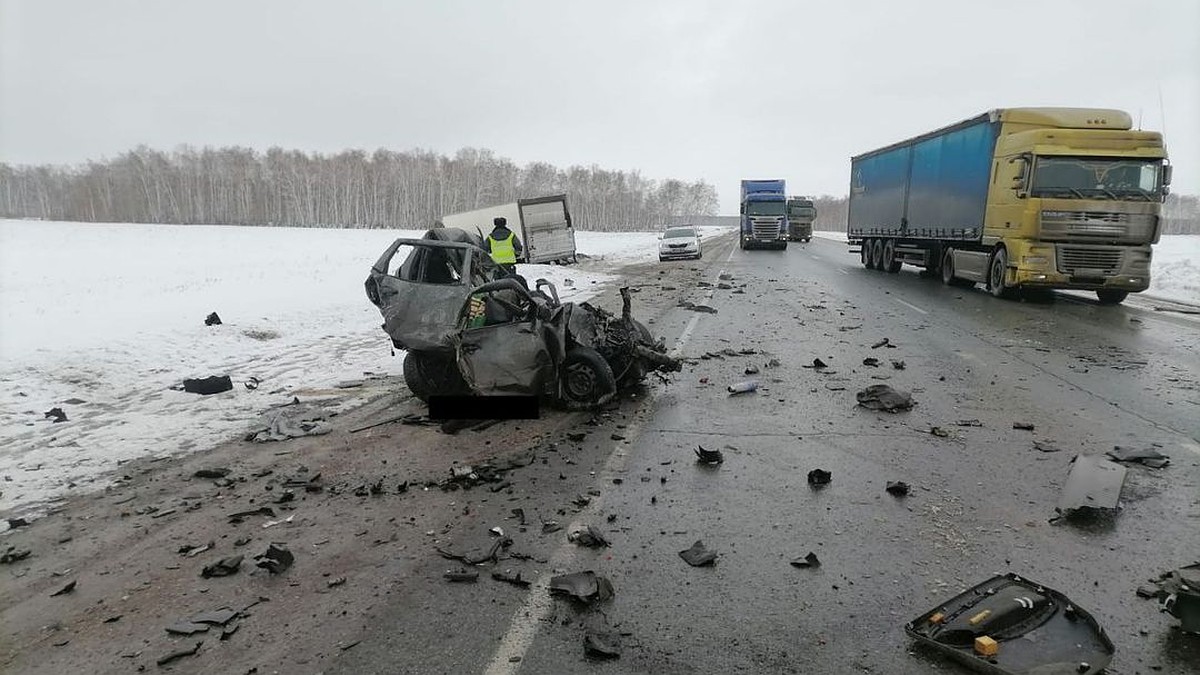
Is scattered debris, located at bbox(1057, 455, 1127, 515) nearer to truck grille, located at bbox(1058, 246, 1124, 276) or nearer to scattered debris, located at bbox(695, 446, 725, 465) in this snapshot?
scattered debris, located at bbox(695, 446, 725, 465)

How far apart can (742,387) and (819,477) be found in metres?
2.57

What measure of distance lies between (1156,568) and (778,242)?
3517cm

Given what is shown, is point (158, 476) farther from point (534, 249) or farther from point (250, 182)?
point (250, 182)

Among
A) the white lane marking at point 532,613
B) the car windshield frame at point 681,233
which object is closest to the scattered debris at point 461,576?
the white lane marking at point 532,613

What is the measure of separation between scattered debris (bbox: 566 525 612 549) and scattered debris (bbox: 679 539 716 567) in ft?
1.48

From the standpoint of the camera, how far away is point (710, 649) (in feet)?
8.92

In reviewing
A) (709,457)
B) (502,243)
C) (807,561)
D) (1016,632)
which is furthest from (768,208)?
(1016,632)

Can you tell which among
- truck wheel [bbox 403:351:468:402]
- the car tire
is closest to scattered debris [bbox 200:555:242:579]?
truck wheel [bbox 403:351:468:402]

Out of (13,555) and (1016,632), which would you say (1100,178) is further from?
(13,555)

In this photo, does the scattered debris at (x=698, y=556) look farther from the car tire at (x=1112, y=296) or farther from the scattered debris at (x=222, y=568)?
the car tire at (x=1112, y=296)

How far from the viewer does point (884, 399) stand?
6.44 meters

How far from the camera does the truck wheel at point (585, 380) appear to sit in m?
6.30

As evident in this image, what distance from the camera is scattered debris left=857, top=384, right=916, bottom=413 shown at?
629 cm

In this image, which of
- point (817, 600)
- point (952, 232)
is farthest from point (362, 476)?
point (952, 232)
